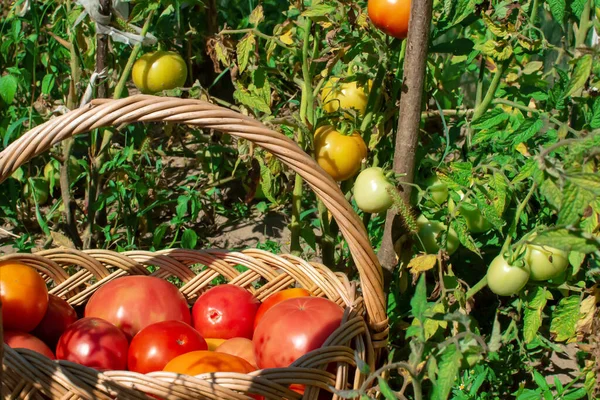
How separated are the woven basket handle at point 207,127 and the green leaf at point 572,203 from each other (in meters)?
0.59

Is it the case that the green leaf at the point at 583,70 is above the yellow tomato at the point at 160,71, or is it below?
below

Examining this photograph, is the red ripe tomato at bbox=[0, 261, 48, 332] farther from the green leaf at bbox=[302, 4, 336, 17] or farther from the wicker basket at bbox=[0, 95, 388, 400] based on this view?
the green leaf at bbox=[302, 4, 336, 17]

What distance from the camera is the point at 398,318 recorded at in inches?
71.5

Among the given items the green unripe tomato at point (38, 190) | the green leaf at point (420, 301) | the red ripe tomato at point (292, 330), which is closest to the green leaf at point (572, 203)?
the green leaf at point (420, 301)

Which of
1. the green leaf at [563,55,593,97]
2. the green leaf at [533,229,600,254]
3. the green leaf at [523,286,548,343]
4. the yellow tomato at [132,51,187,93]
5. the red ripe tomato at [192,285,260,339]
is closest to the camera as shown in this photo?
the green leaf at [533,229,600,254]

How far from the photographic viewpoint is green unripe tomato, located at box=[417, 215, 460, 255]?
1654mm

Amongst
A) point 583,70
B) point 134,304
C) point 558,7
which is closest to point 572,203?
point 583,70

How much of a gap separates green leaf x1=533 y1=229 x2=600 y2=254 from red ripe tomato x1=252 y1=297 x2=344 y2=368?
2.01ft

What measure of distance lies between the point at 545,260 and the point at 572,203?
1.80ft

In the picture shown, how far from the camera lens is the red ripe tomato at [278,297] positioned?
162 cm

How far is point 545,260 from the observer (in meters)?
1.41

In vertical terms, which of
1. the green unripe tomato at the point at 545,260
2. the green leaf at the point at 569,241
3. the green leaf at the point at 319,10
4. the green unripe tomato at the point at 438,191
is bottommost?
the green unripe tomato at the point at 545,260

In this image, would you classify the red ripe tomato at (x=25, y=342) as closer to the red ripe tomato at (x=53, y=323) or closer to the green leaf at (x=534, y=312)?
the red ripe tomato at (x=53, y=323)

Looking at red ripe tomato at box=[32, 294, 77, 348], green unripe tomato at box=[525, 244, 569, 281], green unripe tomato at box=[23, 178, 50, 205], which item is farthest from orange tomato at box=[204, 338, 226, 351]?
green unripe tomato at box=[23, 178, 50, 205]
